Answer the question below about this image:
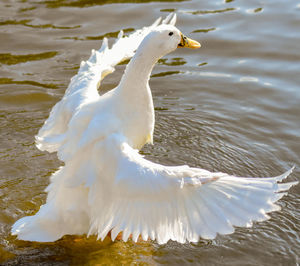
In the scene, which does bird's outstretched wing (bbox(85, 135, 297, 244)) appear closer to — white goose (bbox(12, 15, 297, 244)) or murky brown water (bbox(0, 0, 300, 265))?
white goose (bbox(12, 15, 297, 244))

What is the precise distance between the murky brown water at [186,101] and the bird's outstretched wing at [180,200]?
3.71 feet

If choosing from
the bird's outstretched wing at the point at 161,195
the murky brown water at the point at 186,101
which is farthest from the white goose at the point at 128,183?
the murky brown water at the point at 186,101

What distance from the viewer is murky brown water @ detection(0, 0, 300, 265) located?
5461 mm

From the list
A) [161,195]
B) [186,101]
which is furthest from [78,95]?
[186,101]

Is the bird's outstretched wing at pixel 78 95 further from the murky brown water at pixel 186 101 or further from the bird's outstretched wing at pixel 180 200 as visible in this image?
the bird's outstretched wing at pixel 180 200

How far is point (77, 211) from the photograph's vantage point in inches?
206

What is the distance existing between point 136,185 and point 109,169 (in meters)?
0.40

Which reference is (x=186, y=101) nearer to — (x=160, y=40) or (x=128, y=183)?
(x=160, y=40)

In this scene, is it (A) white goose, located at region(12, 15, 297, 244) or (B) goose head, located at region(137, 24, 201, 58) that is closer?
(A) white goose, located at region(12, 15, 297, 244)

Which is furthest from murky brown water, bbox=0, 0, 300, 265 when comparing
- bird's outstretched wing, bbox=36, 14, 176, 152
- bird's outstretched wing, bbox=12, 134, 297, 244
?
bird's outstretched wing, bbox=12, 134, 297, 244

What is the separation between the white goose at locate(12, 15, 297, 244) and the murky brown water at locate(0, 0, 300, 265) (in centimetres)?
63

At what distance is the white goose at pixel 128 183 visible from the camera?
4.08m

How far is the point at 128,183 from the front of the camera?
14.1 ft

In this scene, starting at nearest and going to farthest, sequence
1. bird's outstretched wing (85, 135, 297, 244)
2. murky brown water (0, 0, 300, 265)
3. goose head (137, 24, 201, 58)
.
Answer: bird's outstretched wing (85, 135, 297, 244), goose head (137, 24, 201, 58), murky brown water (0, 0, 300, 265)
